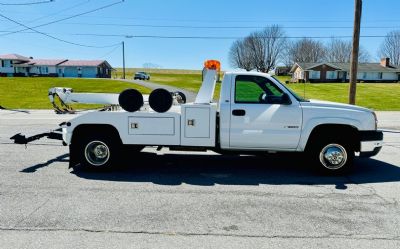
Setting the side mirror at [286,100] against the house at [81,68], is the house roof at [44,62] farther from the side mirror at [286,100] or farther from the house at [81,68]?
the side mirror at [286,100]

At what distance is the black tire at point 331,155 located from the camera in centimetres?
652

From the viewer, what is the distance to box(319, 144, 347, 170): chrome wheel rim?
6543 millimetres

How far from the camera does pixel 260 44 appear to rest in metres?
102

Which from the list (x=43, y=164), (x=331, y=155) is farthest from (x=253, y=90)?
(x=43, y=164)

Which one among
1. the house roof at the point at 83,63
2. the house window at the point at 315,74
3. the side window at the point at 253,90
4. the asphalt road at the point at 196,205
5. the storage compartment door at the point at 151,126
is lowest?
the asphalt road at the point at 196,205

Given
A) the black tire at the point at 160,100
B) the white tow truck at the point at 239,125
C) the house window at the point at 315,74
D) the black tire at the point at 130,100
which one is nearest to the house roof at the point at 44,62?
the house window at the point at 315,74

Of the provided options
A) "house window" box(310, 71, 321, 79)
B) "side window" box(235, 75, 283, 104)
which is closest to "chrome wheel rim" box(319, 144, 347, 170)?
"side window" box(235, 75, 283, 104)

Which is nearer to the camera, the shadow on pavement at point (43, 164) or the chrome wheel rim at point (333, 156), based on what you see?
the chrome wheel rim at point (333, 156)

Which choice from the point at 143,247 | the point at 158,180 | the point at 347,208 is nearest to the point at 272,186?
the point at 347,208

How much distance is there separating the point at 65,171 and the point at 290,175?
438 centimetres

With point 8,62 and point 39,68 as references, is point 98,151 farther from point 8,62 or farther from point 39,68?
point 8,62

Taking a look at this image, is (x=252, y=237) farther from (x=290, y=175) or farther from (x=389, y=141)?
(x=389, y=141)

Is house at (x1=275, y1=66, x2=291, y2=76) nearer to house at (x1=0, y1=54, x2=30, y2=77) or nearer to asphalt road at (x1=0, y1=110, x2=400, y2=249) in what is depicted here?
house at (x1=0, y1=54, x2=30, y2=77)

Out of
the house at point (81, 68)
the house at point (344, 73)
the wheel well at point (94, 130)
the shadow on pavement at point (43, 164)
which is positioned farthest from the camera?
the house at point (81, 68)
